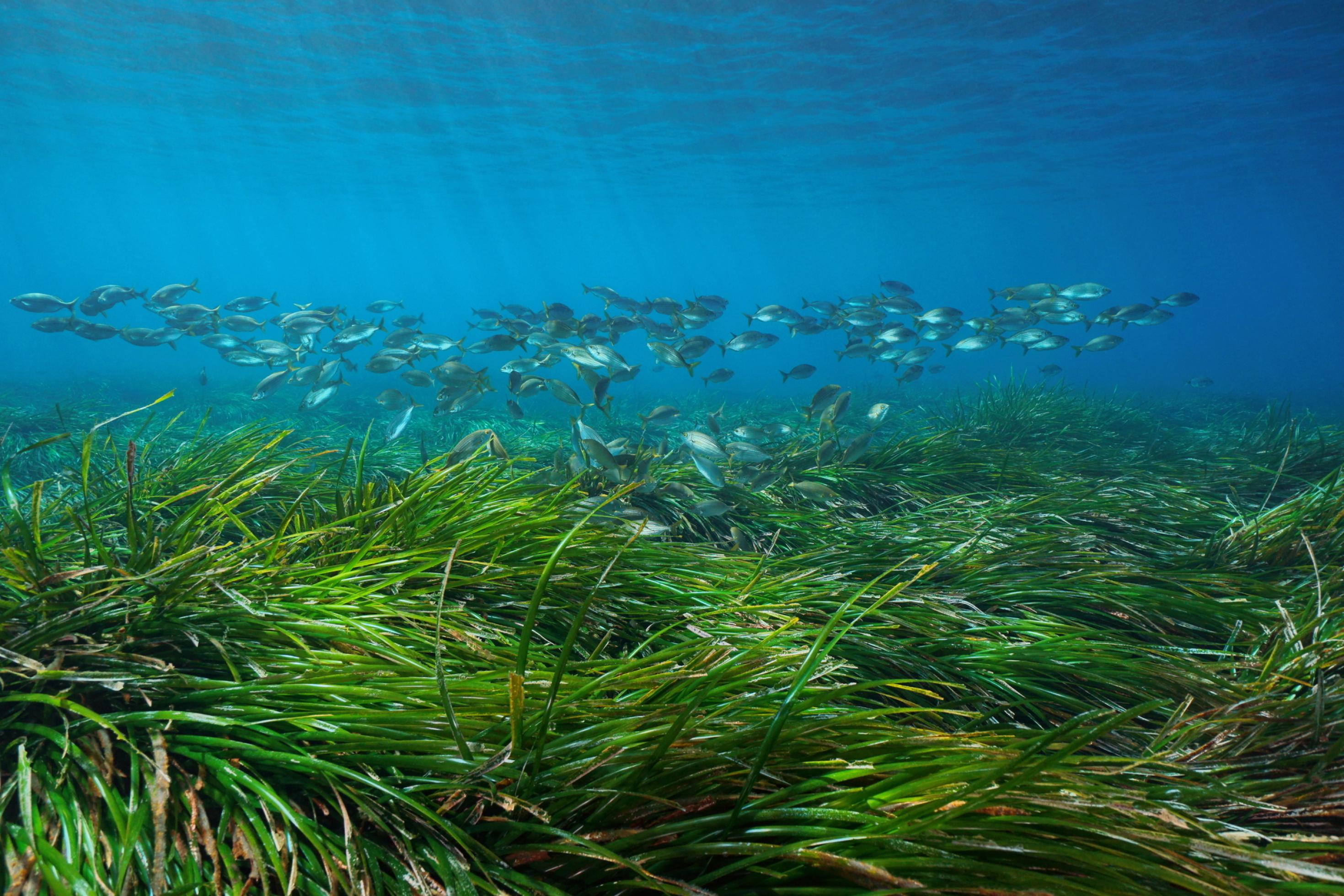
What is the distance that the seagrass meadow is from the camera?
1247 millimetres

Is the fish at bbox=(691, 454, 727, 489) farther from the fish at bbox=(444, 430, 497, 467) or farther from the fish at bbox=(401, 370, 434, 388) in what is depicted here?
the fish at bbox=(401, 370, 434, 388)

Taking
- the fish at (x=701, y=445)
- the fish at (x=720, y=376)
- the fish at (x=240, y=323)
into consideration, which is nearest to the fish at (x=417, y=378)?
the fish at (x=701, y=445)

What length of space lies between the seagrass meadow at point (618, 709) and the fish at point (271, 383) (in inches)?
133

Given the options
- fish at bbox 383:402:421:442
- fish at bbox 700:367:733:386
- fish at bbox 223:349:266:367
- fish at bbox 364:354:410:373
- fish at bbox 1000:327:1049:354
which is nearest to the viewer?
fish at bbox 383:402:421:442

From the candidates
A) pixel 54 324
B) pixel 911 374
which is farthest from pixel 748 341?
pixel 54 324

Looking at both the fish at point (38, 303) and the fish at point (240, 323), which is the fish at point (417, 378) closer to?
the fish at point (240, 323)

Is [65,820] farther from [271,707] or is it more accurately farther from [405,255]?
[405,255]

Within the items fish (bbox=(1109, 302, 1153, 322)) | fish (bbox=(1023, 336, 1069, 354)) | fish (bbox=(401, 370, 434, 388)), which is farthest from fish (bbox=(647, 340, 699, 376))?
fish (bbox=(1109, 302, 1153, 322))

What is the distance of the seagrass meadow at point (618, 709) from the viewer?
4.09 feet

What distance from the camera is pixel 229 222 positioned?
267ft

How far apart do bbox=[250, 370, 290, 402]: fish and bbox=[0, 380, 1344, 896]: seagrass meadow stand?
338cm

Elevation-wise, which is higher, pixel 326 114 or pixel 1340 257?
pixel 326 114

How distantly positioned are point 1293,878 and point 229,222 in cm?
10198

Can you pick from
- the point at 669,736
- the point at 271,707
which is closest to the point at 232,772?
the point at 271,707
